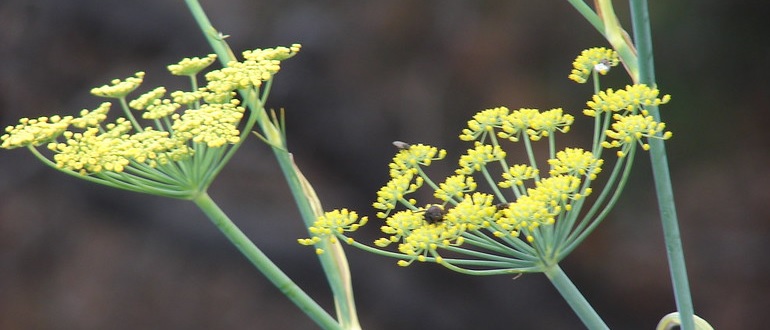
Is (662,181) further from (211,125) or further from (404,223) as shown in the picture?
(211,125)

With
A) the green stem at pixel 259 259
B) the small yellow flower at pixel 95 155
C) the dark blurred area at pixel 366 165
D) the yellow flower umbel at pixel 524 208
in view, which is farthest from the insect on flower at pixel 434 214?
the dark blurred area at pixel 366 165

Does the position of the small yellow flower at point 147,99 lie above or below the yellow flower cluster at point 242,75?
above

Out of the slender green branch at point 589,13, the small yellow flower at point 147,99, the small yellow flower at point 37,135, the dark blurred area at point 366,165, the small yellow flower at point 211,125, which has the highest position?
the small yellow flower at point 37,135

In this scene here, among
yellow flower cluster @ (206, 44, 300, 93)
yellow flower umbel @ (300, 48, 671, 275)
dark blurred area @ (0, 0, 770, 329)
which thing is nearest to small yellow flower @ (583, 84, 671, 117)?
yellow flower umbel @ (300, 48, 671, 275)

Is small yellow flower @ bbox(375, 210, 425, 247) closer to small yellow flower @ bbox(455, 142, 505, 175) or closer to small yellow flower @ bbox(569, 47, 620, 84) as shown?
small yellow flower @ bbox(455, 142, 505, 175)

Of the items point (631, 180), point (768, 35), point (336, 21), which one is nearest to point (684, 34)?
point (768, 35)

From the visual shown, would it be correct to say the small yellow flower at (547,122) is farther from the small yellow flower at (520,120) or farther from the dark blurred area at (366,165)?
the dark blurred area at (366,165)

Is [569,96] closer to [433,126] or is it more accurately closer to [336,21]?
[433,126]
